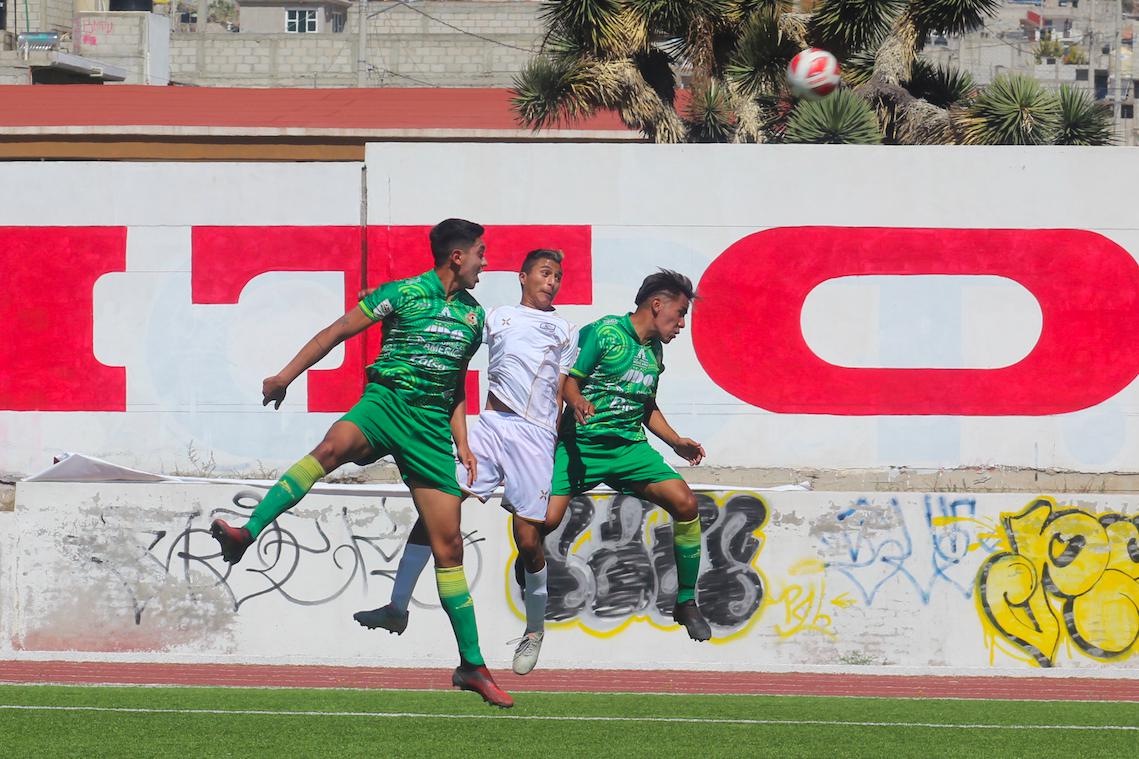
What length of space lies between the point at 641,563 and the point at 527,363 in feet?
16.8

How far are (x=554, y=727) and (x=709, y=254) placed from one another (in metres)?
8.58

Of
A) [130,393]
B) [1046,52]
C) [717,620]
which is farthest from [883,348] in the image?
[1046,52]

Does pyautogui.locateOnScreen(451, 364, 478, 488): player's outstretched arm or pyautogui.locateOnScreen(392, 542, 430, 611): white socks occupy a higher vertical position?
pyautogui.locateOnScreen(451, 364, 478, 488): player's outstretched arm

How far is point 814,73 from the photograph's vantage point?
60.1 feet

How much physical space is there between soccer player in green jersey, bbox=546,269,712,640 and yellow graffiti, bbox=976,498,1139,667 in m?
5.26

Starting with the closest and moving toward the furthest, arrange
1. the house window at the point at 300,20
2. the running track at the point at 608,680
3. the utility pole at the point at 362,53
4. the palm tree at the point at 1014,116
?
the running track at the point at 608,680 → the palm tree at the point at 1014,116 → the utility pole at the point at 362,53 → the house window at the point at 300,20

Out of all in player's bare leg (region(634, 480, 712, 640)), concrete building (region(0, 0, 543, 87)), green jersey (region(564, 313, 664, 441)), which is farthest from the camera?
concrete building (region(0, 0, 543, 87))

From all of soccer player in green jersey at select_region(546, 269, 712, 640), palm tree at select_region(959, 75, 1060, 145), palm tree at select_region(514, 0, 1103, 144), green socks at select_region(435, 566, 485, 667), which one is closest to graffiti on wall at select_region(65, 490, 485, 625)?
soccer player in green jersey at select_region(546, 269, 712, 640)

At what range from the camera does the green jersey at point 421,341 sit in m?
8.50

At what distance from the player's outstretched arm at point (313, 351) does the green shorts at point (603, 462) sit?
1.58 metres

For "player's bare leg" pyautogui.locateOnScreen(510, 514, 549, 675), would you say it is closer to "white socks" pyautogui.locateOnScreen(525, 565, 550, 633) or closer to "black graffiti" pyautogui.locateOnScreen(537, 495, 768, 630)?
"white socks" pyautogui.locateOnScreen(525, 565, 550, 633)

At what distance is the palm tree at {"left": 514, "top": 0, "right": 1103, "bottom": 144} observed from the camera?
71.4 ft

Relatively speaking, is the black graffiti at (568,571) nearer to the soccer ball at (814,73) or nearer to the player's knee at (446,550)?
the player's knee at (446,550)

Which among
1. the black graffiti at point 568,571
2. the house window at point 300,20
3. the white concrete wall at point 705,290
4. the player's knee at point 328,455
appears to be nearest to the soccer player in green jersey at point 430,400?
the player's knee at point 328,455
